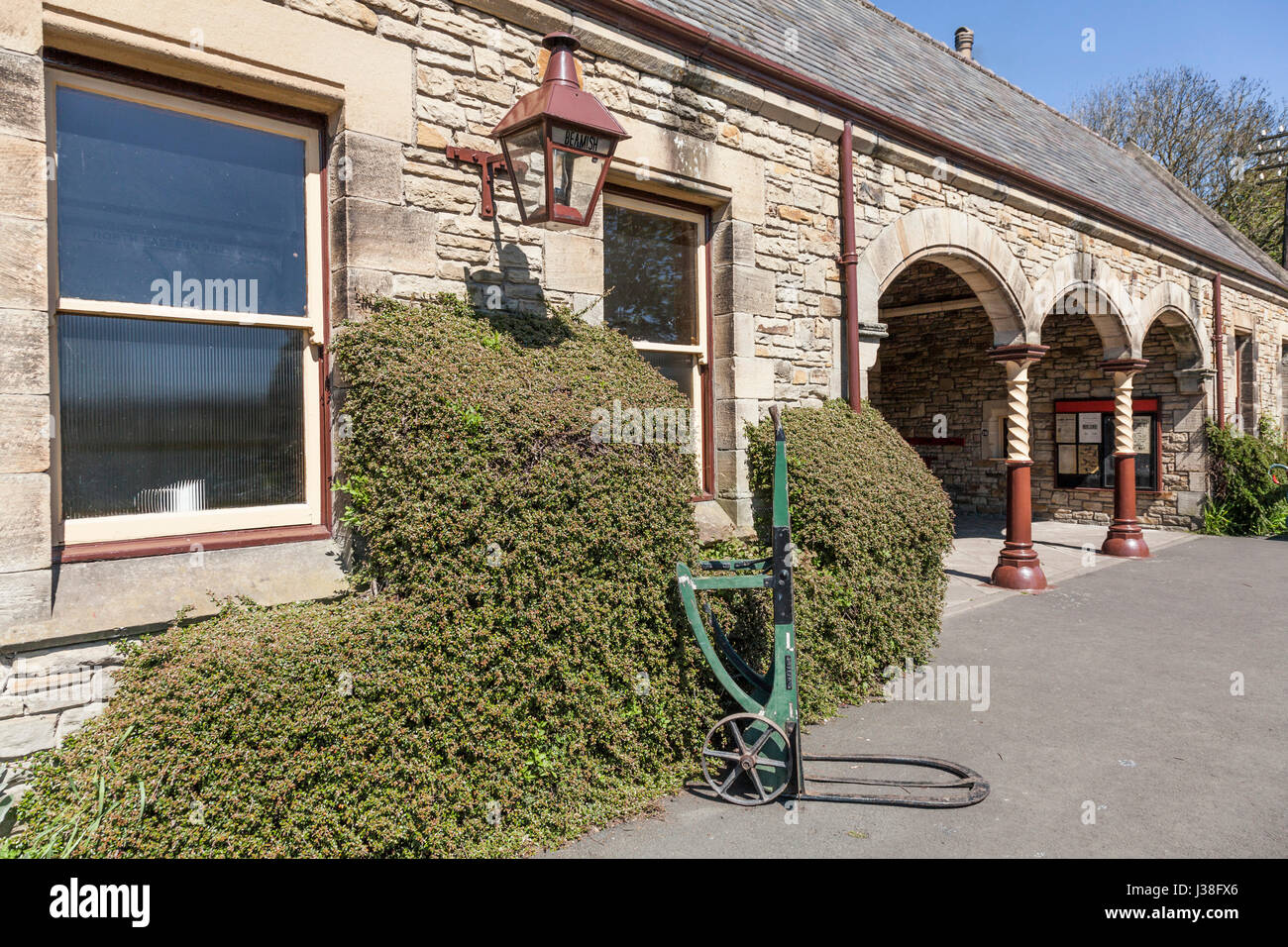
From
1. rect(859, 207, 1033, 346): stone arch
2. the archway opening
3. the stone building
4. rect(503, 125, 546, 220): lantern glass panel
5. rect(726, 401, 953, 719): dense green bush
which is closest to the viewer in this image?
the stone building

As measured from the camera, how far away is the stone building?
314 centimetres

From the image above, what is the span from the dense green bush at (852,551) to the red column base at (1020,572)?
3.20 m

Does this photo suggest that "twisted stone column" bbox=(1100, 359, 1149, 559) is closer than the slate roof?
No

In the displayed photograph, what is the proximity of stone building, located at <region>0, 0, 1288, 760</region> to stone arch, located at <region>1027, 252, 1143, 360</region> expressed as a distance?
141 centimetres

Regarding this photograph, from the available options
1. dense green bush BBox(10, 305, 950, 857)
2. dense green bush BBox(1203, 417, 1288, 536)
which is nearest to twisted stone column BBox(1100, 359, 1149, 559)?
dense green bush BBox(1203, 417, 1288, 536)

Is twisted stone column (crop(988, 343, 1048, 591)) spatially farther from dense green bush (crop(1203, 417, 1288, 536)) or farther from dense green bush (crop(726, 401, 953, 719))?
dense green bush (crop(1203, 417, 1288, 536))

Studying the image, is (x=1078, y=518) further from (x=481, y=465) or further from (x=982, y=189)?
(x=481, y=465)

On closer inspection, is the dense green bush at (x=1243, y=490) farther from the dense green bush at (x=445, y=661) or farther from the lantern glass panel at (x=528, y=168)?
the lantern glass panel at (x=528, y=168)

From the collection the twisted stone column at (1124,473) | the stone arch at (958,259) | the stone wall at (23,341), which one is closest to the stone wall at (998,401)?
the twisted stone column at (1124,473)

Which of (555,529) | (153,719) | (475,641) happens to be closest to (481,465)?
(555,529)

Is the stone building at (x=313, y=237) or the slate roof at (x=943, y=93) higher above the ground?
the slate roof at (x=943, y=93)

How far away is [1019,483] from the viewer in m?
8.65

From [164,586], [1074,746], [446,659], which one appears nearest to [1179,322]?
[1074,746]

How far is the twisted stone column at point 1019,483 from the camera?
862cm
